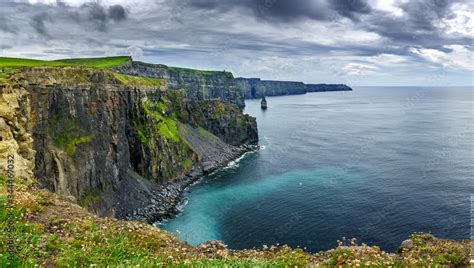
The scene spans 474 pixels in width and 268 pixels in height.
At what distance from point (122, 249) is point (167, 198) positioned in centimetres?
7350

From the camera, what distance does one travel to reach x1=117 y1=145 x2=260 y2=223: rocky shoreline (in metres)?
75.4

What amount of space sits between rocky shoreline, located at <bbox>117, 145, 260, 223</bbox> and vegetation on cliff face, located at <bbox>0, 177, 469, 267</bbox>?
186ft

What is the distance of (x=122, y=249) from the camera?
49.5ft

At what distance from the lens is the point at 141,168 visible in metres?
94.7

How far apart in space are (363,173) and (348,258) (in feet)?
297

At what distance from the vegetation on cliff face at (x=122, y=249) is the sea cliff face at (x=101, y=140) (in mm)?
9651

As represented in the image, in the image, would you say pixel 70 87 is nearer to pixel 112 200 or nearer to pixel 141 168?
pixel 112 200

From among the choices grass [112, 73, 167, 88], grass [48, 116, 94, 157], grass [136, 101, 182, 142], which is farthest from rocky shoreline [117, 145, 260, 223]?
grass [112, 73, 167, 88]

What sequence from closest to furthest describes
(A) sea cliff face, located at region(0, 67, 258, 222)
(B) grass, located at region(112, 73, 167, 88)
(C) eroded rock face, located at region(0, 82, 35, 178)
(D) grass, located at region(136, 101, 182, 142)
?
(C) eroded rock face, located at region(0, 82, 35, 178) < (A) sea cliff face, located at region(0, 67, 258, 222) < (B) grass, located at region(112, 73, 167, 88) < (D) grass, located at region(136, 101, 182, 142)

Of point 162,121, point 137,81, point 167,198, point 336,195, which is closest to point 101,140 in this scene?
point 167,198

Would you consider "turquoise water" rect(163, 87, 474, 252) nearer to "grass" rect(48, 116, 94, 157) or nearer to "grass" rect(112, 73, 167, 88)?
"grass" rect(48, 116, 94, 157)

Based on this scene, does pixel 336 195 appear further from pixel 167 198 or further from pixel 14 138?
pixel 14 138

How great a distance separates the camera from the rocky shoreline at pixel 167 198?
75.4 meters

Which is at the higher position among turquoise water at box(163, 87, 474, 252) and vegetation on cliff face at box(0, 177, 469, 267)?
vegetation on cliff face at box(0, 177, 469, 267)
